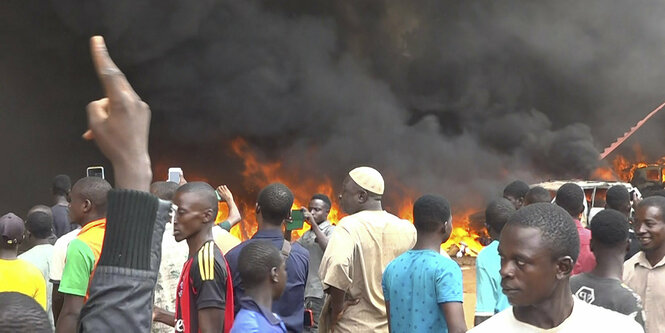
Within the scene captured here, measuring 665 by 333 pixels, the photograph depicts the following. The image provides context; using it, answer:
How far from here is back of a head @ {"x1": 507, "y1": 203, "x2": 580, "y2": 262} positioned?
2.36m

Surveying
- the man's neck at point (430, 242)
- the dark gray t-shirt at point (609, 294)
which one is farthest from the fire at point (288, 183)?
the dark gray t-shirt at point (609, 294)

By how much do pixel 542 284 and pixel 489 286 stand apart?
2.08 m

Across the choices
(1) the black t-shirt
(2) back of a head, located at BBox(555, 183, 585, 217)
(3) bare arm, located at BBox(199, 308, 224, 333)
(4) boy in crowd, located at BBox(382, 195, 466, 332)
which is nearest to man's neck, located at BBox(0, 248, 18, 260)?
(1) the black t-shirt

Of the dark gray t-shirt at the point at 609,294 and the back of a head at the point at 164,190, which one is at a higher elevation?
the back of a head at the point at 164,190

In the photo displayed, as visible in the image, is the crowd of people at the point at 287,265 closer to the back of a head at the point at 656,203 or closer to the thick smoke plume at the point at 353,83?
the back of a head at the point at 656,203

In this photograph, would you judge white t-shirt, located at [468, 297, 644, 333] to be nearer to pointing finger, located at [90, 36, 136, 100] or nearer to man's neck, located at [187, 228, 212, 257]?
pointing finger, located at [90, 36, 136, 100]

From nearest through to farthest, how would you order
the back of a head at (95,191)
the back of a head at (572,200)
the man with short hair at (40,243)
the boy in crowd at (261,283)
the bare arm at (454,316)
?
the boy in crowd at (261,283)
the bare arm at (454,316)
the back of a head at (95,191)
the back of a head at (572,200)
the man with short hair at (40,243)

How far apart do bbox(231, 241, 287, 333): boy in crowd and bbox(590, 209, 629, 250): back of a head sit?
1414 mm

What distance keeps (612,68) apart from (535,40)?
6.84ft

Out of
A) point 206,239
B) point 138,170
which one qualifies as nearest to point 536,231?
point 138,170

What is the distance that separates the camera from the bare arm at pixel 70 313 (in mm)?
3336

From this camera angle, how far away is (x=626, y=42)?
758 inches

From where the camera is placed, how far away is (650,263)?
13.5ft

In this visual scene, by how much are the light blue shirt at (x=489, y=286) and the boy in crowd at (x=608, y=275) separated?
0.80m
